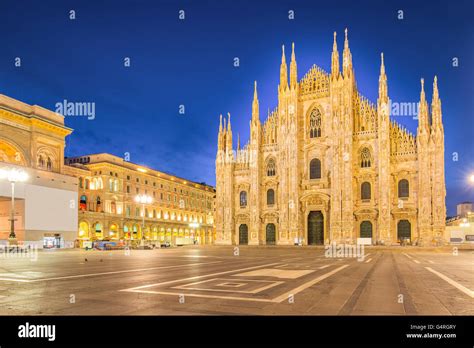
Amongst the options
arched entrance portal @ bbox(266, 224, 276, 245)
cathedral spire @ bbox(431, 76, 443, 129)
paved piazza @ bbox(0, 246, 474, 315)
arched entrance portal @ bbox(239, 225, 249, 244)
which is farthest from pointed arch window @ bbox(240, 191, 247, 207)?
paved piazza @ bbox(0, 246, 474, 315)

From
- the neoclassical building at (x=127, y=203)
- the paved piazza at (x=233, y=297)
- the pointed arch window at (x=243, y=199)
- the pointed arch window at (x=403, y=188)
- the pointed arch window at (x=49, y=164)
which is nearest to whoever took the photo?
the paved piazza at (x=233, y=297)

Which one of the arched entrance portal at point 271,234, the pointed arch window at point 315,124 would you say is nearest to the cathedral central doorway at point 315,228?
the arched entrance portal at point 271,234

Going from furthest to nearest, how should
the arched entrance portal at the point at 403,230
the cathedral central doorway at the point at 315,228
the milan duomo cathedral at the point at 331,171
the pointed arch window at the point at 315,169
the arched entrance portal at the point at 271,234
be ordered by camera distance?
the arched entrance portal at the point at 271,234
the pointed arch window at the point at 315,169
the cathedral central doorway at the point at 315,228
the arched entrance portal at the point at 403,230
the milan duomo cathedral at the point at 331,171

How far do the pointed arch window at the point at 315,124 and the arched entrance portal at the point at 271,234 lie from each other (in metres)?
15.1

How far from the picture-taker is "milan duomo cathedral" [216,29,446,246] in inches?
2056

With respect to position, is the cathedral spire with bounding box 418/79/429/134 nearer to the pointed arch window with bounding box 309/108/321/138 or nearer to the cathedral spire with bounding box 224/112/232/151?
the pointed arch window with bounding box 309/108/321/138

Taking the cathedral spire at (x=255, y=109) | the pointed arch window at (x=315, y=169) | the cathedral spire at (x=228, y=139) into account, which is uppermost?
the cathedral spire at (x=255, y=109)

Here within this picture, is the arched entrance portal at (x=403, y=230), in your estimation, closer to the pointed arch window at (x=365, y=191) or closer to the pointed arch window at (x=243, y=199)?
the pointed arch window at (x=365, y=191)

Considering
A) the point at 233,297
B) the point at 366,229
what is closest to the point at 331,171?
the point at 366,229

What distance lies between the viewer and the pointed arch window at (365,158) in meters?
55.8

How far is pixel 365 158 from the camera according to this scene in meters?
56.2
